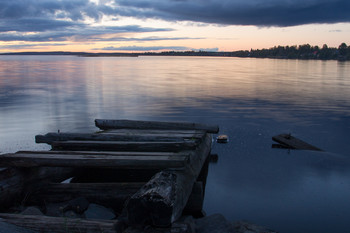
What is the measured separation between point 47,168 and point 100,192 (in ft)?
4.74

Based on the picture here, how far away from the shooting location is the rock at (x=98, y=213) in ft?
19.6

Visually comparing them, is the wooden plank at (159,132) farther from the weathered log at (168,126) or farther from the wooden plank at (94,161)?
the wooden plank at (94,161)

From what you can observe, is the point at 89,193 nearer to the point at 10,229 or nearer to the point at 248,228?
the point at 10,229

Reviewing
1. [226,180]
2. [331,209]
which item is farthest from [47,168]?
[331,209]

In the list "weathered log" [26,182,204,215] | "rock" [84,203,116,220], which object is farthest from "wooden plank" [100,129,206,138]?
"rock" [84,203,116,220]

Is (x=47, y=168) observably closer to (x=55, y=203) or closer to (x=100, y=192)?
(x=55, y=203)

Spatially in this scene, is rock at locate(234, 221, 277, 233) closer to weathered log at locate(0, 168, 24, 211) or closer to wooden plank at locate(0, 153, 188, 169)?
wooden plank at locate(0, 153, 188, 169)

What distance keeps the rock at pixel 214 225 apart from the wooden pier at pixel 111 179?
46 cm

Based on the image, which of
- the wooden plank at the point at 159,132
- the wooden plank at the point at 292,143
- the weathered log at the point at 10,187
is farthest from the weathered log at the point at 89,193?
the wooden plank at the point at 292,143

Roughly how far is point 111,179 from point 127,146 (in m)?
1.56

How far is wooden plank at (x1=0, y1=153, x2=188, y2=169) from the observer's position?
6.31 m

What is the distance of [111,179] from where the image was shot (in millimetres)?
8734

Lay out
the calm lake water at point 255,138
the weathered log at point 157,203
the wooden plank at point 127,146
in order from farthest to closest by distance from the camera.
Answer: the wooden plank at point 127,146, the calm lake water at point 255,138, the weathered log at point 157,203

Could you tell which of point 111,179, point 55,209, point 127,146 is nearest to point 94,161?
point 55,209
